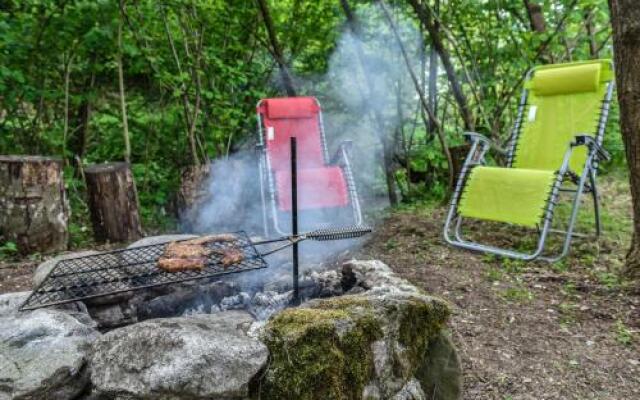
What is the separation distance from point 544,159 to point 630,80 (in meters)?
1.38

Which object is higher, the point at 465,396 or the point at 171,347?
the point at 171,347

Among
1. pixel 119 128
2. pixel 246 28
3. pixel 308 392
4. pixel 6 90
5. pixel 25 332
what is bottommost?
pixel 308 392

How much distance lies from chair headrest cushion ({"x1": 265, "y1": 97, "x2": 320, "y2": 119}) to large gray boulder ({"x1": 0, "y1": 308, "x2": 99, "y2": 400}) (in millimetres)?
3460

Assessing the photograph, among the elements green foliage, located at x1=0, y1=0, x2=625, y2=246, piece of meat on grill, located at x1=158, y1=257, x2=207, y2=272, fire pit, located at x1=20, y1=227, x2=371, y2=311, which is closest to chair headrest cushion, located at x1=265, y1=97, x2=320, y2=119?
green foliage, located at x1=0, y1=0, x2=625, y2=246

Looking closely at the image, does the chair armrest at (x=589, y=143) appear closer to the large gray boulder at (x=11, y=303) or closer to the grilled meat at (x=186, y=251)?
the grilled meat at (x=186, y=251)

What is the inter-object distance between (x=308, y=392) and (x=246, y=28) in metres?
4.63

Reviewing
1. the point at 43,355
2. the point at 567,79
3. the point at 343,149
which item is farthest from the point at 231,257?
the point at 567,79

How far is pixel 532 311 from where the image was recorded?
9.35 ft

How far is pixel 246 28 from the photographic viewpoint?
5.53 m

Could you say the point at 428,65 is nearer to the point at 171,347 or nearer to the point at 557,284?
the point at 557,284

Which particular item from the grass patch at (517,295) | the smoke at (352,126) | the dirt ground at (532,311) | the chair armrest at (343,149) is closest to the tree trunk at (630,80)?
the dirt ground at (532,311)

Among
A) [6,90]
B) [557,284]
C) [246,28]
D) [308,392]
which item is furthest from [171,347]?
[246,28]

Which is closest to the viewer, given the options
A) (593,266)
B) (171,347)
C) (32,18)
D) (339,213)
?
(171,347)

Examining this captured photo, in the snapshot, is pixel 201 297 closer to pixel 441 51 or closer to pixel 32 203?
pixel 32 203
